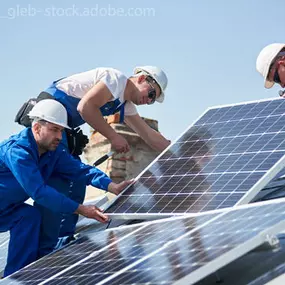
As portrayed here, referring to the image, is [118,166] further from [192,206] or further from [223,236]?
[223,236]

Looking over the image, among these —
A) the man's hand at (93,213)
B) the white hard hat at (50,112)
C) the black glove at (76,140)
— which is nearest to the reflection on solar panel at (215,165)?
the man's hand at (93,213)

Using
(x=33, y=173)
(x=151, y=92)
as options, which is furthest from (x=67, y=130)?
(x=33, y=173)

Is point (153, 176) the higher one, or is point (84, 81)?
point (84, 81)

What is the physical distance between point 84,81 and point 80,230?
1.60 meters

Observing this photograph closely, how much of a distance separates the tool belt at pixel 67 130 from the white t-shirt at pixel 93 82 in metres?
0.22

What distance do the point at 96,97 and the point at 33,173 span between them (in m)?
1.10

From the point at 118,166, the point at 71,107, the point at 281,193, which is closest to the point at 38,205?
the point at 71,107

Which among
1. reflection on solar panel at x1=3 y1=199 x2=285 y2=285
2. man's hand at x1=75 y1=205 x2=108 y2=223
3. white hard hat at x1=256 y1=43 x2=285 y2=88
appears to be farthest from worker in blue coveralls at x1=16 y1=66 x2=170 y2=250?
reflection on solar panel at x1=3 y1=199 x2=285 y2=285

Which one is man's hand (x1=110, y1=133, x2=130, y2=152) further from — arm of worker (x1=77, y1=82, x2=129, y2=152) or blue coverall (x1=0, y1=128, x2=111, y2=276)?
blue coverall (x1=0, y1=128, x2=111, y2=276)

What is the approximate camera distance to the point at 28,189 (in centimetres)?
676

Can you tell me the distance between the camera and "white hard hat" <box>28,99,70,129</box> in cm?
714

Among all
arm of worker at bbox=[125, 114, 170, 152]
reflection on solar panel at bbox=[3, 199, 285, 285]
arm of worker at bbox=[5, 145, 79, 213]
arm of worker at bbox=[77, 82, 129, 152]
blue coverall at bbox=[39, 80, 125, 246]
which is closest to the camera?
reflection on solar panel at bbox=[3, 199, 285, 285]

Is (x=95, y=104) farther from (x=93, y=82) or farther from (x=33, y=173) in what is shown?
(x=33, y=173)

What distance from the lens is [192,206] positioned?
6.35 metres
